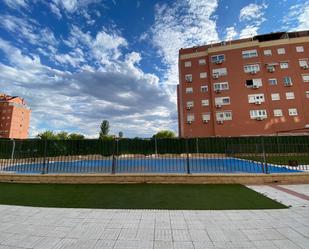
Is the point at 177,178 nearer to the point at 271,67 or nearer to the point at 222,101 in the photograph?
the point at 222,101

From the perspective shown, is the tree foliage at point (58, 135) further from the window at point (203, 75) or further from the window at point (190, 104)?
the window at point (203, 75)

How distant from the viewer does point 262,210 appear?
13.2 feet

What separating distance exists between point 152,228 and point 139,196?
2084mm

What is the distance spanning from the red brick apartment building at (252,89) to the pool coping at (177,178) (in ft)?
76.2

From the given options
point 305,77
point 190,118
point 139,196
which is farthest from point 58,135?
point 305,77

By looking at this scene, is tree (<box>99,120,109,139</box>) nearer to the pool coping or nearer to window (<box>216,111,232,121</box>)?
window (<box>216,111,232,121</box>)

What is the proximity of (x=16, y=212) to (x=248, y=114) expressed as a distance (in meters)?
30.8

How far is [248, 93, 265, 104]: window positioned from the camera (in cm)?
2852

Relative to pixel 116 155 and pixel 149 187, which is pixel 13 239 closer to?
pixel 149 187

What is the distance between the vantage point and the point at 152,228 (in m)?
3.22

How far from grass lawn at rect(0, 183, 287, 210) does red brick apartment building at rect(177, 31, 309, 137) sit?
82.4ft

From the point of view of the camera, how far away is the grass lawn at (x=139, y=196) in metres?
4.48

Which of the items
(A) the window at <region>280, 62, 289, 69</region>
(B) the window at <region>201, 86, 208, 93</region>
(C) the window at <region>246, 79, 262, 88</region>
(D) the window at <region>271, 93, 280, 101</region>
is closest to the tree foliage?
(B) the window at <region>201, 86, 208, 93</region>

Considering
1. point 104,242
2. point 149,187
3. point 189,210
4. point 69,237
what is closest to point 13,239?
point 69,237
